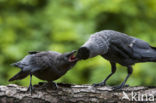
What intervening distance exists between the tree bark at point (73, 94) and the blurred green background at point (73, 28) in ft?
3.43

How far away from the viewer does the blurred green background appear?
12.5ft

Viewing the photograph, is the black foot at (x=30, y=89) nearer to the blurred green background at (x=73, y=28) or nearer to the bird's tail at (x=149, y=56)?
the bird's tail at (x=149, y=56)

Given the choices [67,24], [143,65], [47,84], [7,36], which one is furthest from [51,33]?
[47,84]

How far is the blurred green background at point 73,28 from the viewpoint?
12.5 ft

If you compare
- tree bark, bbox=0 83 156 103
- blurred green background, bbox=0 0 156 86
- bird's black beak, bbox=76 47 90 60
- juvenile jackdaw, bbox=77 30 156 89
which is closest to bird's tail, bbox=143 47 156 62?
juvenile jackdaw, bbox=77 30 156 89

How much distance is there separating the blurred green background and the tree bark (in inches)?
41.2

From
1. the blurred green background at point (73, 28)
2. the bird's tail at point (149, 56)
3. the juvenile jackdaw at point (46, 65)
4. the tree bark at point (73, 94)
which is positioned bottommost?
the tree bark at point (73, 94)

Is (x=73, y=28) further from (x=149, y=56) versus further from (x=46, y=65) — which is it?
(x=46, y=65)

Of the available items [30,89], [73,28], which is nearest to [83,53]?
[30,89]

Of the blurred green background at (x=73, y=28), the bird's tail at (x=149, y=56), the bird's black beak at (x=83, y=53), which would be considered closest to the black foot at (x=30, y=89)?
the bird's black beak at (x=83, y=53)

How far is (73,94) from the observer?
2.58 meters

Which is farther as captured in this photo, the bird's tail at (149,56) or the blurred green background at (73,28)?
the blurred green background at (73,28)

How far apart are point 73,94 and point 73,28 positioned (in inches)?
65.7

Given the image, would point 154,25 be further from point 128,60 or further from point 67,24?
point 128,60
